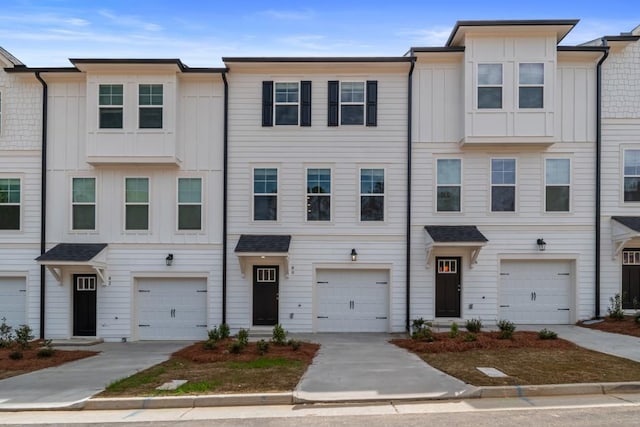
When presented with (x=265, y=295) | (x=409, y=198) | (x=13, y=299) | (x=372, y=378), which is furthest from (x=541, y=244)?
(x=13, y=299)

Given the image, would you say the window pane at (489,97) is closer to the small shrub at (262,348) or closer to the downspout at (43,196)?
the small shrub at (262,348)

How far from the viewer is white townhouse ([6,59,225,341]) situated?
53.8 ft

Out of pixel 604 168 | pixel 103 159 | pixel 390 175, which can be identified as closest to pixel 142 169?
pixel 103 159

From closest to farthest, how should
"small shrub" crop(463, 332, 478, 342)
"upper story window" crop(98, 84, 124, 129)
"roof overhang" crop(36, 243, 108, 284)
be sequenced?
"small shrub" crop(463, 332, 478, 342) < "roof overhang" crop(36, 243, 108, 284) < "upper story window" crop(98, 84, 124, 129)

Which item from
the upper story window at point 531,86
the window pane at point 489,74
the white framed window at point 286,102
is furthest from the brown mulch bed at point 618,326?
the white framed window at point 286,102

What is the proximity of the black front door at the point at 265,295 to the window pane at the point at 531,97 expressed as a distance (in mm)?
9224

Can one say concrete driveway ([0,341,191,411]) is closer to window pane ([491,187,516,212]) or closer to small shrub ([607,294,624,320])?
window pane ([491,187,516,212])

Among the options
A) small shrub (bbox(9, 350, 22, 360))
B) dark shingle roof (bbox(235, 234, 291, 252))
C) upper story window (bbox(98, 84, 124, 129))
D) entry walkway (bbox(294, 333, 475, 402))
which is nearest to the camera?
entry walkway (bbox(294, 333, 475, 402))

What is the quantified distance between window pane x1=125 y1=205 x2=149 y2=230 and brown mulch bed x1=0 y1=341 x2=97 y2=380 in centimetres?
414

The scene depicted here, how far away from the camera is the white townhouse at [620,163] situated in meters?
16.3

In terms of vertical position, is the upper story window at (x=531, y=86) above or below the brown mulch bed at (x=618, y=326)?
above

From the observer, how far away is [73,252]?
15.8 metres

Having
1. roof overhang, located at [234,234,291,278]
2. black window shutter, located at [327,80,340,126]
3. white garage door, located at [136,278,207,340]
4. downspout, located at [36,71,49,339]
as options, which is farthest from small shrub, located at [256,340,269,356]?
downspout, located at [36,71,49,339]

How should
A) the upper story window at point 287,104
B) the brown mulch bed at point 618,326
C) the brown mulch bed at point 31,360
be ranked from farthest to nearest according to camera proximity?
the upper story window at point 287,104
the brown mulch bed at point 618,326
the brown mulch bed at point 31,360
